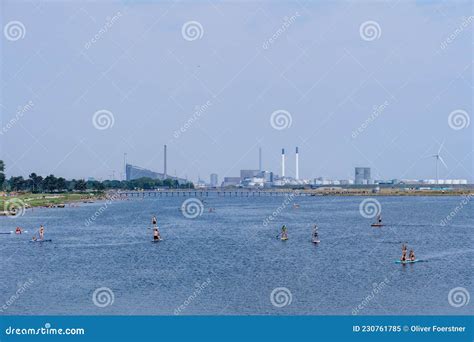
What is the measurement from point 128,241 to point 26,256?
1670 cm

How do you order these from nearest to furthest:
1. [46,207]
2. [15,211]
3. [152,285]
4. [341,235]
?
1. [152,285]
2. [341,235]
3. [15,211]
4. [46,207]

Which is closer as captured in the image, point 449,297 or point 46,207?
point 449,297

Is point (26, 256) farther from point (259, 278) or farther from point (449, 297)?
point (449, 297)

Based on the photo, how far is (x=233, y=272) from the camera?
2178 inches

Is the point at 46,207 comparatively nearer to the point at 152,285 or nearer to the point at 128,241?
the point at 128,241

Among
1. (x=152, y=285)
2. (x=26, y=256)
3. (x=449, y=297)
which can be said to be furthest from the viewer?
(x=26, y=256)

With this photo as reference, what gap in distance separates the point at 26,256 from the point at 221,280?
26.0m

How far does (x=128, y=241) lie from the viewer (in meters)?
82.8

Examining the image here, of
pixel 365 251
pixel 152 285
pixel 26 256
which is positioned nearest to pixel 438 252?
pixel 365 251

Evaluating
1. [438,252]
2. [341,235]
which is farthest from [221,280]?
[341,235]

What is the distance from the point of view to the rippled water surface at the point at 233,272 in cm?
4216

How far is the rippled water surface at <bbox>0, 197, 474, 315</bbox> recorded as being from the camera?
4216 cm
